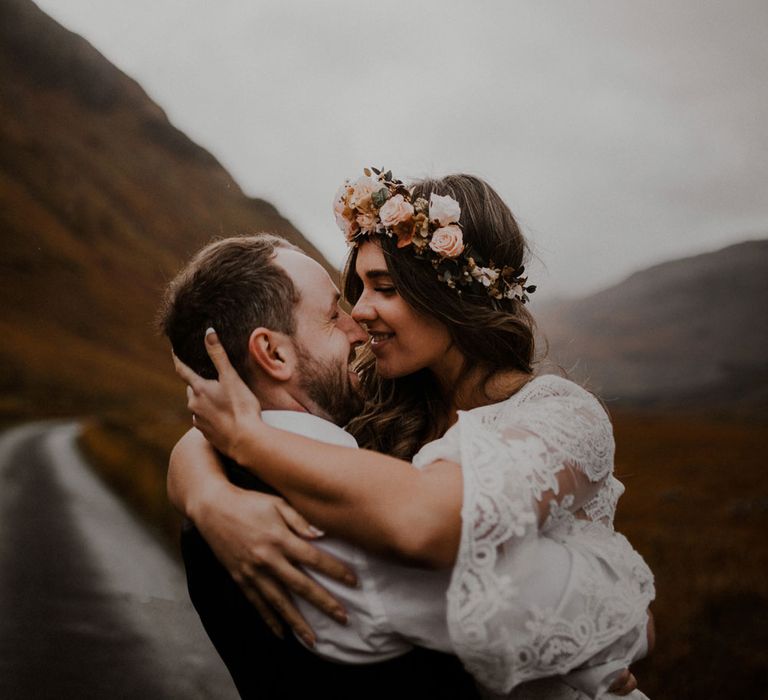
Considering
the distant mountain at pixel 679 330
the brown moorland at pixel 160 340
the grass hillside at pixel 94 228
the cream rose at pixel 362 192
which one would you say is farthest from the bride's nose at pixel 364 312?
the distant mountain at pixel 679 330

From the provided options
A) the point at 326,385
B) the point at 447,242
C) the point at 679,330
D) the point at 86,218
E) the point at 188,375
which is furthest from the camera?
the point at 679,330

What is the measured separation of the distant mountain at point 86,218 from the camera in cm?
430

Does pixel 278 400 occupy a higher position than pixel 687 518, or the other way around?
pixel 278 400

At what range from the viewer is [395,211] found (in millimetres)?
2080

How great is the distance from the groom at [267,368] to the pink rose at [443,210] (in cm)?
59

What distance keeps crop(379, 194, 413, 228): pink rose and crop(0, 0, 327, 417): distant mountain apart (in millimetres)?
1997

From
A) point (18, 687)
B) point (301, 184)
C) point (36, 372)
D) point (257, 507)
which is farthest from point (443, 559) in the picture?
point (301, 184)

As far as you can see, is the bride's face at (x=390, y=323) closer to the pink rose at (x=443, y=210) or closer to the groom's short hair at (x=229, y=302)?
the pink rose at (x=443, y=210)

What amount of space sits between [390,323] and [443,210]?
0.40 m

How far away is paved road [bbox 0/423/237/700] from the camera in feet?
8.71

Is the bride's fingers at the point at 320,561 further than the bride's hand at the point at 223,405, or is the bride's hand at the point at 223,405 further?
the bride's hand at the point at 223,405

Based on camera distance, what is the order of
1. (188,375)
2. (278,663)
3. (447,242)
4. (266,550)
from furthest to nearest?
(447,242), (188,375), (278,663), (266,550)

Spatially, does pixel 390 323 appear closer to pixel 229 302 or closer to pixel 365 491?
pixel 229 302

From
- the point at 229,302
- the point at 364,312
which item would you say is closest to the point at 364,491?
the point at 229,302
